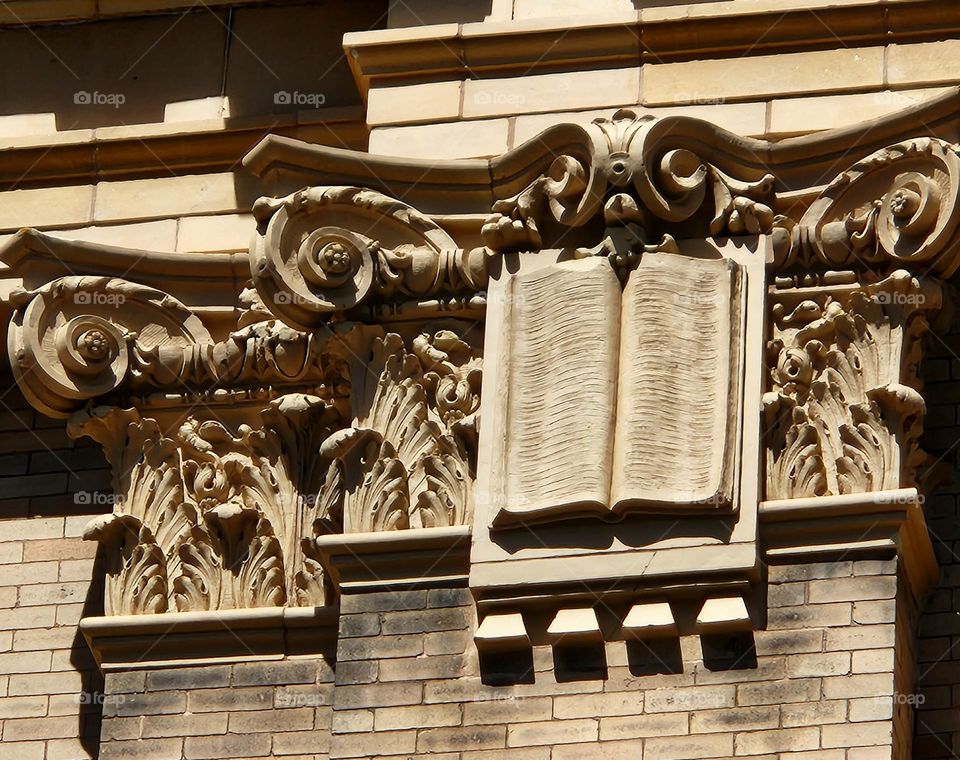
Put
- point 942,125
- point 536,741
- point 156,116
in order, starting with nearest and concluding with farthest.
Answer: point 536,741 < point 942,125 < point 156,116

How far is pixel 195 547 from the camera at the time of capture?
15031 mm

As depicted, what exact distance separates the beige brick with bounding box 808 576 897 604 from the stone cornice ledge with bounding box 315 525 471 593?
5.44 feet

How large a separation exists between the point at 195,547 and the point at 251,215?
190cm

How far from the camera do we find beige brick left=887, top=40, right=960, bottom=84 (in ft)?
48.6

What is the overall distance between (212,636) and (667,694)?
Result: 8.29 ft

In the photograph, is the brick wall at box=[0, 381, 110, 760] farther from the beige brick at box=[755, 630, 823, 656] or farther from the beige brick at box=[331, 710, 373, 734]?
the beige brick at box=[755, 630, 823, 656]

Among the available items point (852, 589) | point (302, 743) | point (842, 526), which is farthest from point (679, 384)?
point (302, 743)

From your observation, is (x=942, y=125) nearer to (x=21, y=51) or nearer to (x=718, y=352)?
(x=718, y=352)

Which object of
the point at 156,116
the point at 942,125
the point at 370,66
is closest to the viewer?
the point at 942,125

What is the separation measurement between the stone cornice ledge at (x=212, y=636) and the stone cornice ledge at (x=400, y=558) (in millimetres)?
465

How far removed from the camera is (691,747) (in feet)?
43.3

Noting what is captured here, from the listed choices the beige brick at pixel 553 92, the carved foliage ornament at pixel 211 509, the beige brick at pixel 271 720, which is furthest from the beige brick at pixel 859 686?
the beige brick at pixel 553 92

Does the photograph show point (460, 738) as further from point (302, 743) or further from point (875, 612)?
point (875, 612)

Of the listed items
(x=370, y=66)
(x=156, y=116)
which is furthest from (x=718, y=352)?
(x=156, y=116)
